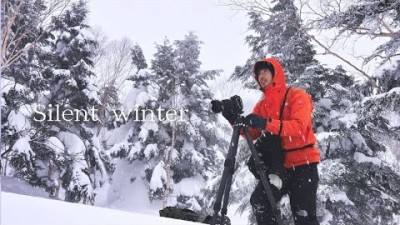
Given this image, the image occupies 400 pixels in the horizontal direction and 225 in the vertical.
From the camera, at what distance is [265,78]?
2.96 m

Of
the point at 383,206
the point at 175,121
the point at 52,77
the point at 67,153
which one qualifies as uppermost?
the point at 52,77

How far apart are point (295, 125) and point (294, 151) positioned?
0.24 m

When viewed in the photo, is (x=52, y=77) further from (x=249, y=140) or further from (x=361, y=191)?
(x=249, y=140)

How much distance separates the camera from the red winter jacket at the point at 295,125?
257 cm

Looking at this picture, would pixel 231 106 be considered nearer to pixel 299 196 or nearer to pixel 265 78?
pixel 265 78

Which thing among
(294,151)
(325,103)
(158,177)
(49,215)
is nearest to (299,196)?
(294,151)

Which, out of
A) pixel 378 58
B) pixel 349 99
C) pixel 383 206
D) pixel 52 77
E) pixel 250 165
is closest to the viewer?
pixel 250 165

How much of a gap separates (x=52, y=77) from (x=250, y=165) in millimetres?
15969

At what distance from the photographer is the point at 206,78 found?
2167 centimetres

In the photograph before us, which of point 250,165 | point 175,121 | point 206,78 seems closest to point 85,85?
point 175,121

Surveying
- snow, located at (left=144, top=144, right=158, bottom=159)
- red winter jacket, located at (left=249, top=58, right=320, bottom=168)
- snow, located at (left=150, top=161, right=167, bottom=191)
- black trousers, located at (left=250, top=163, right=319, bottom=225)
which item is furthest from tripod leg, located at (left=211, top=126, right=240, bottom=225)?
snow, located at (left=144, top=144, right=158, bottom=159)

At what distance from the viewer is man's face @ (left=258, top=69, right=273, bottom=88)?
294cm

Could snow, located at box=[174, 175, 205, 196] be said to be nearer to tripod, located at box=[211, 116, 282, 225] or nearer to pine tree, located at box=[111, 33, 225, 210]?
pine tree, located at box=[111, 33, 225, 210]

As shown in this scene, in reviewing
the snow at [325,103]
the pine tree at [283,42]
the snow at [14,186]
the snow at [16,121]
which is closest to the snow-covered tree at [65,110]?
the snow at [16,121]
